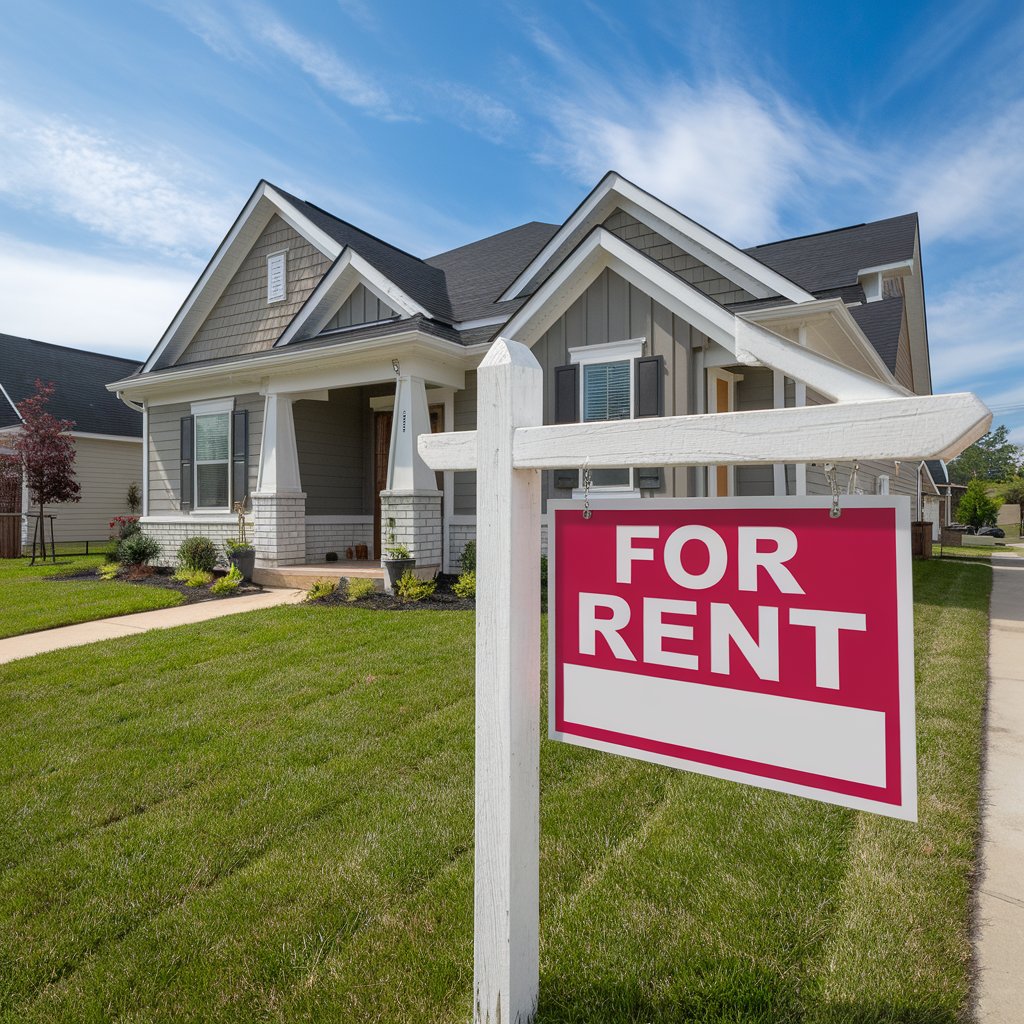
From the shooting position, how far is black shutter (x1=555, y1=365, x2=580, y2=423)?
8.75 meters

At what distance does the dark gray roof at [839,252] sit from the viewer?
1202 centimetres

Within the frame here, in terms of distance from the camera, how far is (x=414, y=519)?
360 inches

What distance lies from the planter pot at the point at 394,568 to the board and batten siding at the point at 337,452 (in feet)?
10.2

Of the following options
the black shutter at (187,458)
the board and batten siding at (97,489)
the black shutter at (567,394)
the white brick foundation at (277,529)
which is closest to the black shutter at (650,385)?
the black shutter at (567,394)

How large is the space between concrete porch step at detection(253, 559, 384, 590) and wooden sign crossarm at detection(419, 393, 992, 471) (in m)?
7.80

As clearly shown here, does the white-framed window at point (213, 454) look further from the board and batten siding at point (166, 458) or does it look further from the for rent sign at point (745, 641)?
the for rent sign at point (745, 641)

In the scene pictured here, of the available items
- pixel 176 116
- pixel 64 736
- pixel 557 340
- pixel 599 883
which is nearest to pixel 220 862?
pixel 599 883

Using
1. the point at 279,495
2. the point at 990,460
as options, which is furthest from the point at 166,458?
the point at 990,460

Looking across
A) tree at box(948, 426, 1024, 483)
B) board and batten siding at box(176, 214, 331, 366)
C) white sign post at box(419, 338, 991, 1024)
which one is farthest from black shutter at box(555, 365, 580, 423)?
tree at box(948, 426, 1024, 483)

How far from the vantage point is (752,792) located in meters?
3.12

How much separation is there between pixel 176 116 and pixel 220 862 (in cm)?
866

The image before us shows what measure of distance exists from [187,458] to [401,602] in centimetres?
656

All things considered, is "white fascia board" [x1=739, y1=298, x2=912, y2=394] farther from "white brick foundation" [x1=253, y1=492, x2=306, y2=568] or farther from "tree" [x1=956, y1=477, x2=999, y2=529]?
"tree" [x1=956, y1=477, x2=999, y2=529]

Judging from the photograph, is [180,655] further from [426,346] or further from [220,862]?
[426,346]
